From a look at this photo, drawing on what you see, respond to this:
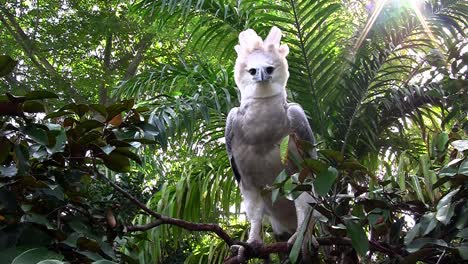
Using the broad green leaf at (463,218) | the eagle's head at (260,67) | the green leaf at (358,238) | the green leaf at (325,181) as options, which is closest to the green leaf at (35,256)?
the green leaf at (325,181)

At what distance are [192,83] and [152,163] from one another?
1172 millimetres

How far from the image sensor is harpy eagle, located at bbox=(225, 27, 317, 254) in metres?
2.75

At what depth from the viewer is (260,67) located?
2818 mm

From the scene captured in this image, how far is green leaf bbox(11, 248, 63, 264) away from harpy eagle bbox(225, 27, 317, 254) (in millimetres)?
1447

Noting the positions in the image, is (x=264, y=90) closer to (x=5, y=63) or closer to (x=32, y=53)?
(x=5, y=63)

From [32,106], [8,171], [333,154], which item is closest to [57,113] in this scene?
[32,106]

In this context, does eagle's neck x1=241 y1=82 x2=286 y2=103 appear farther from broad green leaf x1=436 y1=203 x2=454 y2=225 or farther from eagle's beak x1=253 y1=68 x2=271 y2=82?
broad green leaf x1=436 y1=203 x2=454 y2=225

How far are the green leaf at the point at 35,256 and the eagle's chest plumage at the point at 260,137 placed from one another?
1568mm

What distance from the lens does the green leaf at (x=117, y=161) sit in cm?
167

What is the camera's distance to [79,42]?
692 cm

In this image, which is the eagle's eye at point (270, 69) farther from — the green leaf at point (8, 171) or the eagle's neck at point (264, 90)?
the green leaf at point (8, 171)

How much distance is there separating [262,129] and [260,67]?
323 millimetres

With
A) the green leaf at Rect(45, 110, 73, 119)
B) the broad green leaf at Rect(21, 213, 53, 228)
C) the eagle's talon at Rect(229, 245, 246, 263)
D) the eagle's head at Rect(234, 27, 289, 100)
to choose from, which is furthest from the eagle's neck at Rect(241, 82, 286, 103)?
the broad green leaf at Rect(21, 213, 53, 228)

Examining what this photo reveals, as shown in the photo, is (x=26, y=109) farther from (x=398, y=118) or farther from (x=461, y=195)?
(x=398, y=118)
